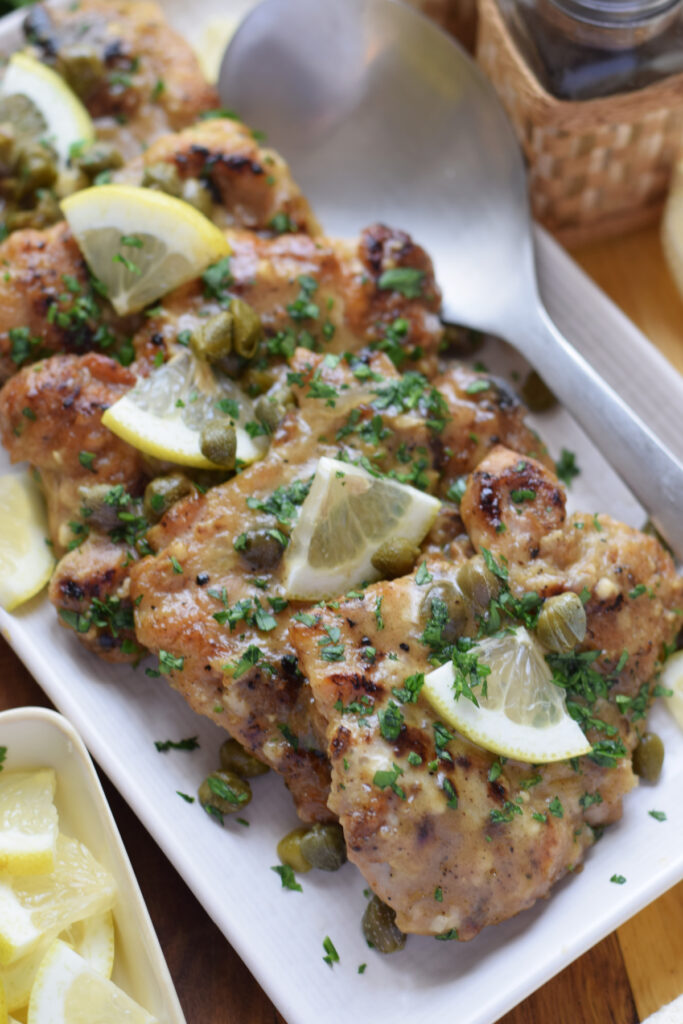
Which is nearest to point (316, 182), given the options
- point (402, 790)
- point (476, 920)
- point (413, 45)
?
point (413, 45)

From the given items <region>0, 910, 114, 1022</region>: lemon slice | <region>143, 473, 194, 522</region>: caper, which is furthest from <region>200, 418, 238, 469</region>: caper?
<region>0, 910, 114, 1022</region>: lemon slice

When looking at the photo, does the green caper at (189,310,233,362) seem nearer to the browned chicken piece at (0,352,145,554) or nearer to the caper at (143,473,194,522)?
the browned chicken piece at (0,352,145,554)

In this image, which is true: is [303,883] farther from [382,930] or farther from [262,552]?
[262,552]

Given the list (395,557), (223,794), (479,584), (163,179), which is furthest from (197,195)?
(223,794)

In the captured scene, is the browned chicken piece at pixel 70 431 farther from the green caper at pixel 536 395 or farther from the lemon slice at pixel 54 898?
the green caper at pixel 536 395

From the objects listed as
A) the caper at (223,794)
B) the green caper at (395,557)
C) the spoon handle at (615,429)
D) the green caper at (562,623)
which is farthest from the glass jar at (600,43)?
the caper at (223,794)
